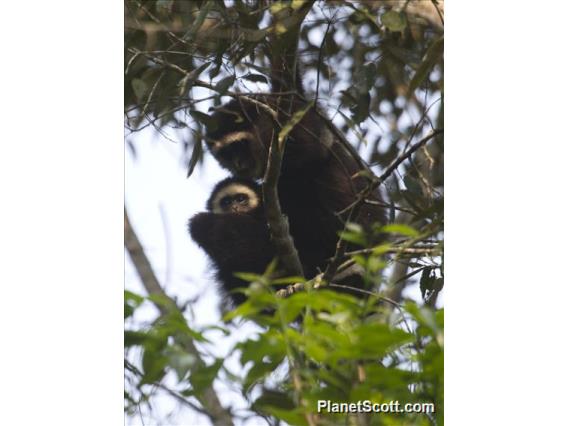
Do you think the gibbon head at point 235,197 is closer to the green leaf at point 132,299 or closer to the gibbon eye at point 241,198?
the gibbon eye at point 241,198

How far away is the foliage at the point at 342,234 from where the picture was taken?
6.36 ft

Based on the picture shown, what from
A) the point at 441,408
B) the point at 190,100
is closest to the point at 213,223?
the point at 190,100

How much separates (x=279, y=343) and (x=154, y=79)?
214 centimetres

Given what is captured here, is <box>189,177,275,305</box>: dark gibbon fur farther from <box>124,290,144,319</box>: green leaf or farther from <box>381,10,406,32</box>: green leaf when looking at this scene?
<box>124,290,144,319</box>: green leaf

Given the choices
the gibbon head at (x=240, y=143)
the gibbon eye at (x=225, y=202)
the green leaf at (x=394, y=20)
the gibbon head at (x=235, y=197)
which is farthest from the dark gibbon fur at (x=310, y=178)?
the green leaf at (x=394, y=20)

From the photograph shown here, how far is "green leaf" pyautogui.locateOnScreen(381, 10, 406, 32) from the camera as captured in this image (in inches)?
154

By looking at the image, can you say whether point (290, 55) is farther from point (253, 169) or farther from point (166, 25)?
point (253, 169)

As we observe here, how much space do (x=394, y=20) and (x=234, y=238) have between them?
4.59 feet

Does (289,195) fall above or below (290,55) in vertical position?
below

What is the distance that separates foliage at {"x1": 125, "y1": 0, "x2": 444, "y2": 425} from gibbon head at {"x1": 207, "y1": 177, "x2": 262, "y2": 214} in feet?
2.06

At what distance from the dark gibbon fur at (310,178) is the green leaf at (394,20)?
61 cm

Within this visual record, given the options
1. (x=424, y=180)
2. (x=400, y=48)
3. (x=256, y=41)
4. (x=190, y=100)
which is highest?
(x=400, y=48)

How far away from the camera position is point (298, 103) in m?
3.90

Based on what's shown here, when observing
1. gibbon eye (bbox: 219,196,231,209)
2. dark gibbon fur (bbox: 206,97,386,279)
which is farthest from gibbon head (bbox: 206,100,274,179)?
gibbon eye (bbox: 219,196,231,209)
